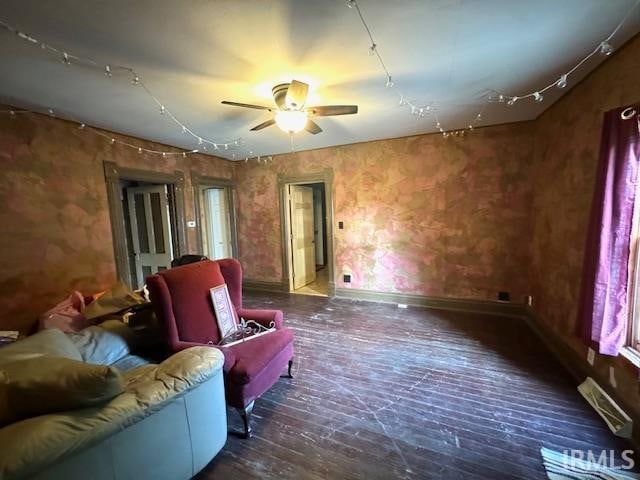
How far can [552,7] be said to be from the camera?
1.48m

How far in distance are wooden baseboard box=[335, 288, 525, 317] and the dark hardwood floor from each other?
0.54m

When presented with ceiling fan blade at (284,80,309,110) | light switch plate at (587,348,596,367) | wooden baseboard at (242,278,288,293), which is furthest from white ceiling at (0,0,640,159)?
wooden baseboard at (242,278,288,293)

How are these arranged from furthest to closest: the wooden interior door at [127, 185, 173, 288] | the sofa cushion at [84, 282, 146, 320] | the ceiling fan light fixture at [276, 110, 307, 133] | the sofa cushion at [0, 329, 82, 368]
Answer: the wooden interior door at [127, 185, 173, 288]
the sofa cushion at [84, 282, 146, 320]
the ceiling fan light fixture at [276, 110, 307, 133]
the sofa cushion at [0, 329, 82, 368]

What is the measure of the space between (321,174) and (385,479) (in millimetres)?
3993

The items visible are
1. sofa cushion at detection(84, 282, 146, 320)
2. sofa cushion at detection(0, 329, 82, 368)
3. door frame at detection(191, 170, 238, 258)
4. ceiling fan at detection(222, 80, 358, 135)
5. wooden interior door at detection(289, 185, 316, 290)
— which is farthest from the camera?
wooden interior door at detection(289, 185, 316, 290)

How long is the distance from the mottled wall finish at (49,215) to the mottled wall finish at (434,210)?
9.09ft

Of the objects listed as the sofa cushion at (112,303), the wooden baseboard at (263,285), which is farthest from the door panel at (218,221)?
the sofa cushion at (112,303)

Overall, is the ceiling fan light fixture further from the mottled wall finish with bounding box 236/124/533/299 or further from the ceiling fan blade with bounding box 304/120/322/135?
the mottled wall finish with bounding box 236/124/533/299

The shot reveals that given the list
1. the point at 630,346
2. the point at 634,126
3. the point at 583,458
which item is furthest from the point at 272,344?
the point at 634,126

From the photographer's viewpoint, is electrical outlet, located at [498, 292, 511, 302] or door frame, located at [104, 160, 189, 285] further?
electrical outlet, located at [498, 292, 511, 302]

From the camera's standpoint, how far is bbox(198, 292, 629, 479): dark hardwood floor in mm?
1613

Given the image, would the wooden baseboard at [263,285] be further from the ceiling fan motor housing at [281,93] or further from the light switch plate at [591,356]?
the light switch plate at [591,356]

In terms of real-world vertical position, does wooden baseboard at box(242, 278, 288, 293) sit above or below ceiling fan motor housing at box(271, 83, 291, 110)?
below

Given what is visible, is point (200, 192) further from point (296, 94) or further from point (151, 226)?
point (296, 94)
